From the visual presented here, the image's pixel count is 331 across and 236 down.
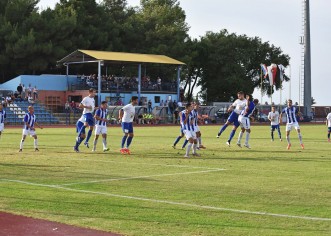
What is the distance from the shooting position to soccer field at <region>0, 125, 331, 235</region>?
33.9 feet

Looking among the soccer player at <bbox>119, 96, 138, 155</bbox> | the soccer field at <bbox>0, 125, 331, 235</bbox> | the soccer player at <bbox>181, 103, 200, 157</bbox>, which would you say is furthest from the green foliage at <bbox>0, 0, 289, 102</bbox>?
the soccer field at <bbox>0, 125, 331, 235</bbox>

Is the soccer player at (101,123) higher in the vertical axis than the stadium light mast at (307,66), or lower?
lower

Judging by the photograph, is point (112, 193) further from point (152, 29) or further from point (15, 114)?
point (152, 29)

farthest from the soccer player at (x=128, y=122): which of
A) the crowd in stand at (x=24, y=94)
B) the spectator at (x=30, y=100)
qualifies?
the crowd in stand at (x=24, y=94)

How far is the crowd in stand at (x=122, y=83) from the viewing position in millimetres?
66625

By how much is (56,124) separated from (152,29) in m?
29.8

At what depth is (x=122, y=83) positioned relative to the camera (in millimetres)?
68250

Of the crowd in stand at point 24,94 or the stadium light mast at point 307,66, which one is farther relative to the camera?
the stadium light mast at point 307,66

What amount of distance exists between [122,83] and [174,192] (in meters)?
55.0

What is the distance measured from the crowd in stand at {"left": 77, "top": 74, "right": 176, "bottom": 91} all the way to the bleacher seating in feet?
24.3

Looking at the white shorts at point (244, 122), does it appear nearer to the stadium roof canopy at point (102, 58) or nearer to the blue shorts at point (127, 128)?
the blue shorts at point (127, 128)

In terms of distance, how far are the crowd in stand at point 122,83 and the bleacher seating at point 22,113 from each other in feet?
24.3

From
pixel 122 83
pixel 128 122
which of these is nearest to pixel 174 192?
pixel 128 122

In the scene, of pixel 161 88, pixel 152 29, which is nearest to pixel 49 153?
pixel 161 88
